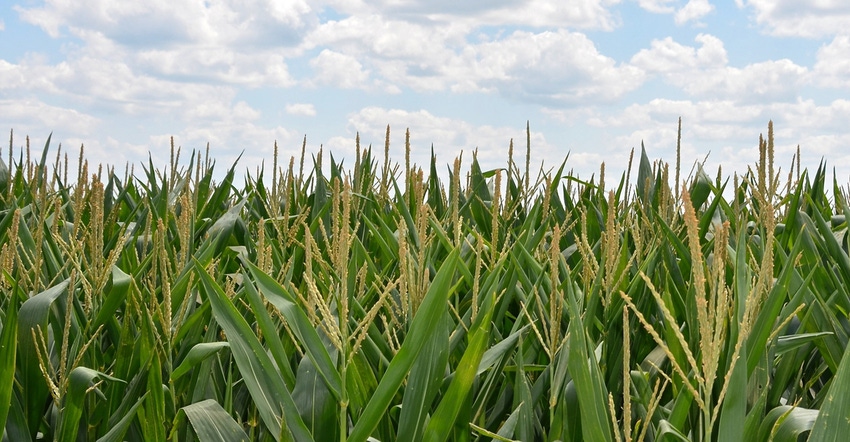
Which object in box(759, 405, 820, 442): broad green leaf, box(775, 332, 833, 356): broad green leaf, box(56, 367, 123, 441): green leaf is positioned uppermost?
box(775, 332, 833, 356): broad green leaf

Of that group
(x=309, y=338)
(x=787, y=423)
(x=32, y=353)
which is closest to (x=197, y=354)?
(x=309, y=338)

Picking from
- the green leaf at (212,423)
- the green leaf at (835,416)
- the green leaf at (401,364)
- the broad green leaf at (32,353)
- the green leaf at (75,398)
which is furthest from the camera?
the broad green leaf at (32,353)

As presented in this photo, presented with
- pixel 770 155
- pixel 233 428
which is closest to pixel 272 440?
pixel 233 428

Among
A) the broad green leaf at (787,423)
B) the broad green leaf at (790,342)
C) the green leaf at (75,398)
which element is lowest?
the green leaf at (75,398)

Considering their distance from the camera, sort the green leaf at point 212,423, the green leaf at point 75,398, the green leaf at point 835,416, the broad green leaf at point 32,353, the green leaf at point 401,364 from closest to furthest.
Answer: the green leaf at point 835,416 → the green leaf at point 401,364 → the green leaf at point 212,423 → the green leaf at point 75,398 → the broad green leaf at point 32,353

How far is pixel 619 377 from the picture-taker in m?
1.65

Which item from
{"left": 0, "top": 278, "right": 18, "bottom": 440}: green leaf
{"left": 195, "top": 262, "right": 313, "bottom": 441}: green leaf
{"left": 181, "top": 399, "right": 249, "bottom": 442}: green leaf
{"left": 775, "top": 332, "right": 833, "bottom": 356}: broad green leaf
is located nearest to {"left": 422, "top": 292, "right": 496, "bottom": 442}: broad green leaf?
{"left": 195, "top": 262, "right": 313, "bottom": 441}: green leaf

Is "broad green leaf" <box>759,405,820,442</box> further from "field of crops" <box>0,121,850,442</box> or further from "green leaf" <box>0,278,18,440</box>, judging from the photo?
"green leaf" <box>0,278,18,440</box>

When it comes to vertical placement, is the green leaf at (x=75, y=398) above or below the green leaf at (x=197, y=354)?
below

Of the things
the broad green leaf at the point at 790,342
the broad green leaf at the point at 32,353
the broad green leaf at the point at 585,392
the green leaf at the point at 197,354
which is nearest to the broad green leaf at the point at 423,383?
the broad green leaf at the point at 585,392

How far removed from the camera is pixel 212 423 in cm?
→ 136

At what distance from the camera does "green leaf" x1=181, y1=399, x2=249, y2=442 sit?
1.33m

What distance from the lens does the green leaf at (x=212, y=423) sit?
133cm

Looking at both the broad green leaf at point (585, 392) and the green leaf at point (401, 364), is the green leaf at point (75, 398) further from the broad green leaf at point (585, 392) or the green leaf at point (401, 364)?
the broad green leaf at point (585, 392)
